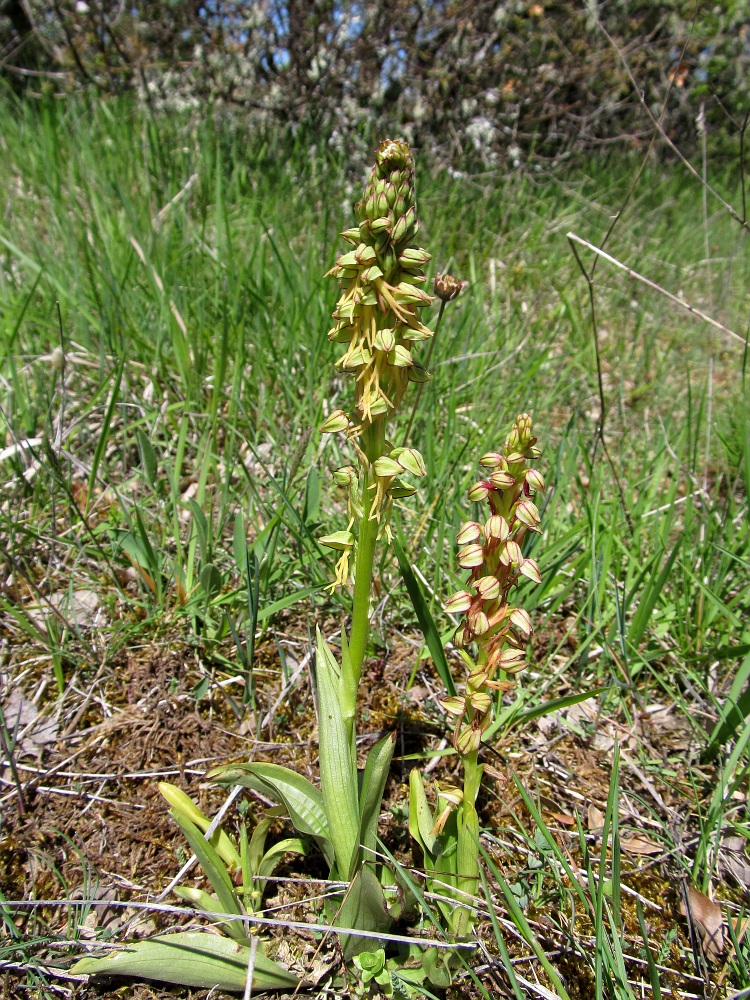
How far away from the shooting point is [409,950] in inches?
59.2

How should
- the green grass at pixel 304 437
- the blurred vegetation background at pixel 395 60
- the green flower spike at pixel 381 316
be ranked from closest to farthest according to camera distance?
the green flower spike at pixel 381 316 → the green grass at pixel 304 437 → the blurred vegetation background at pixel 395 60

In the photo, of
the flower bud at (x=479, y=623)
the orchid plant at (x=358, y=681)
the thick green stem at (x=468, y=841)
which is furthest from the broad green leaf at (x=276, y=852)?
the flower bud at (x=479, y=623)

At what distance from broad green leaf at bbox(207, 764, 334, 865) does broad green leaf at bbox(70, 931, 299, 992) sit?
267 millimetres

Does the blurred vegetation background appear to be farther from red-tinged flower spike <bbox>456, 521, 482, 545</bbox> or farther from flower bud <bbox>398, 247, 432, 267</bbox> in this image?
red-tinged flower spike <bbox>456, 521, 482, 545</bbox>

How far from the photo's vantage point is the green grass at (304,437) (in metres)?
2.02

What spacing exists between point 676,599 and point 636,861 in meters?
0.87

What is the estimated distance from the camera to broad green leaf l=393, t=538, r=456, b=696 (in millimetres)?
1582

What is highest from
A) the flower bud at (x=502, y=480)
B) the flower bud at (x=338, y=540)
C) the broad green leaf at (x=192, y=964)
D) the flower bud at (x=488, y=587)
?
the flower bud at (x=502, y=480)

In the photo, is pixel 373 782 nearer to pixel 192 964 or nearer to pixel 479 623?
pixel 479 623

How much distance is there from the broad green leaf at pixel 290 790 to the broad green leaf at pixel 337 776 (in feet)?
0.16

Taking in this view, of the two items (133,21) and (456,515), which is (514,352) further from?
(133,21)

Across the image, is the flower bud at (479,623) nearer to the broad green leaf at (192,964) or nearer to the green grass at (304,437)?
the green grass at (304,437)

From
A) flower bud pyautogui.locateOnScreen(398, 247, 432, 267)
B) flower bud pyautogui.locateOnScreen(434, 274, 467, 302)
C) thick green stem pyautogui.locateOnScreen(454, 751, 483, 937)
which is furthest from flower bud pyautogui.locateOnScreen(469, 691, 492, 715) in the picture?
flower bud pyautogui.locateOnScreen(434, 274, 467, 302)

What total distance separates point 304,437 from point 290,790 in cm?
140
